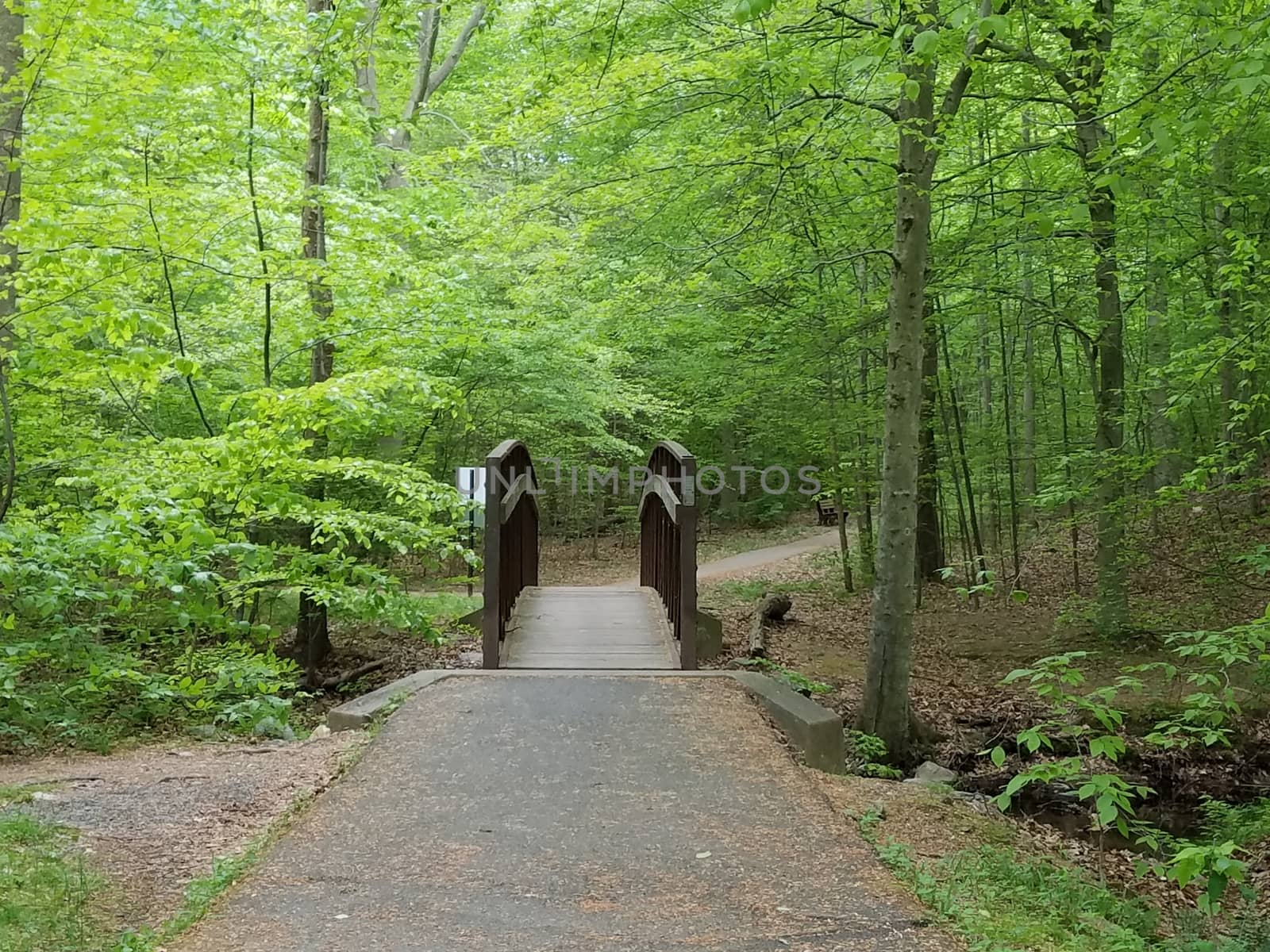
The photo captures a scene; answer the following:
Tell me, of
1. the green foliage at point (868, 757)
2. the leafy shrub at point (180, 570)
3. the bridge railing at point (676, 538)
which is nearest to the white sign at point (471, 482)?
the leafy shrub at point (180, 570)

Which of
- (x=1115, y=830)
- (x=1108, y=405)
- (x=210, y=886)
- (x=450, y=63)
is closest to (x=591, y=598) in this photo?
(x=1115, y=830)

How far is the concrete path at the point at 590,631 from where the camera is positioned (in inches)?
267

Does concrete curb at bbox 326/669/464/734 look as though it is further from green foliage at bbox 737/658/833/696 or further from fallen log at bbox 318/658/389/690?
fallen log at bbox 318/658/389/690

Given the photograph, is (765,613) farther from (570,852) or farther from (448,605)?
(570,852)

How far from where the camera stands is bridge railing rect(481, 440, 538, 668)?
21.3ft

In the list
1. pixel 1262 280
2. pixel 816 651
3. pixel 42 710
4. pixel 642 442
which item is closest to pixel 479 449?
pixel 642 442

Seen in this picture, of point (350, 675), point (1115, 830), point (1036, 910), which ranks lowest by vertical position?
point (1115, 830)

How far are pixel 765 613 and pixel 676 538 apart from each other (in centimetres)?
497

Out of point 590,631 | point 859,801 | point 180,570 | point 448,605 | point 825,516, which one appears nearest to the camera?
point 859,801

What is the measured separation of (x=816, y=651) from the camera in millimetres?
10812

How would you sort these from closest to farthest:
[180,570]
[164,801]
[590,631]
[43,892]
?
[43,892] → [164,801] → [180,570] → [590,631]

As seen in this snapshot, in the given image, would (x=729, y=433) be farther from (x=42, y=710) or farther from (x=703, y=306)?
(x=42, y=710)

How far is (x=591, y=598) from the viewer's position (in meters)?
9.11

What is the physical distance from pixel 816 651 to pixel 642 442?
1092 cm
